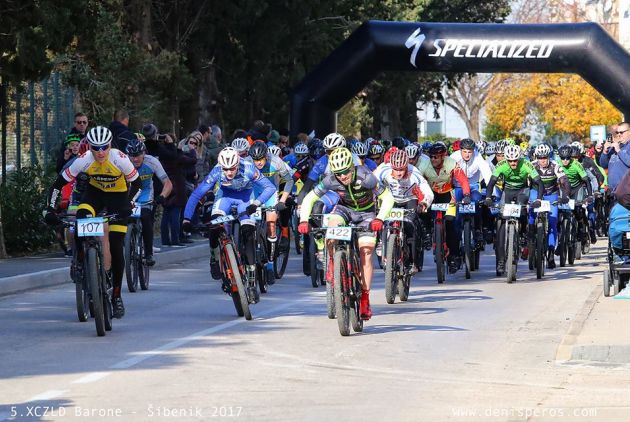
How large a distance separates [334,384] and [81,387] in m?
1.66

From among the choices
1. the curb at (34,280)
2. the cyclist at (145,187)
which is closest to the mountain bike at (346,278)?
the cyclist at (145,187)

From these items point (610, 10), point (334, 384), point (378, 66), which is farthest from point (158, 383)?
point (610, 10)

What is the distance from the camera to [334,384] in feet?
34.8

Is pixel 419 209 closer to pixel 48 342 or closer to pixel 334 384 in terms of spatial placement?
pixel 48 342

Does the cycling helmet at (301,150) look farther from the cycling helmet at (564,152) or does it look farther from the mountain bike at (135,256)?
the mountain bike at (135,256)

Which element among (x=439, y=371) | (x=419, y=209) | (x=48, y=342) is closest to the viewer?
(x=439, y=371)

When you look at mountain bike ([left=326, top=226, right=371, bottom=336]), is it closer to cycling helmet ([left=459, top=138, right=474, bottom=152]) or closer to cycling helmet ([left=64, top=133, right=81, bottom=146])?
cycling helmet ([left=64, top=133, right=81, bottom=146])

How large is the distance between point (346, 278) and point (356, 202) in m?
1.45

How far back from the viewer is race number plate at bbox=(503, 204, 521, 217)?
1989cm

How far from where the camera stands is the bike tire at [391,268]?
16641mm

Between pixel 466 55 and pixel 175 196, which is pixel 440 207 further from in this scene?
pixel 466 55

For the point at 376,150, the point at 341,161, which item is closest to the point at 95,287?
the point at 341,161

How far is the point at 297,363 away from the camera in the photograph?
461 inches

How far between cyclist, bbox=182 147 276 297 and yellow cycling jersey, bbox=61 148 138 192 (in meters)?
0.91
